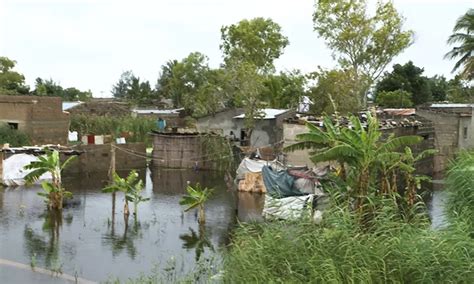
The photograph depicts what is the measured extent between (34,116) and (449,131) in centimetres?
2193

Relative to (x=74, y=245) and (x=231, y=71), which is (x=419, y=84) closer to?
(x=231, y=71)

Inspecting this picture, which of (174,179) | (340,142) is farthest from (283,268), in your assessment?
(174,179)

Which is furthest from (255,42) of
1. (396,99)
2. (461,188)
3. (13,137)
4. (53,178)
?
(461,188)

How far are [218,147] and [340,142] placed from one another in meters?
16.7

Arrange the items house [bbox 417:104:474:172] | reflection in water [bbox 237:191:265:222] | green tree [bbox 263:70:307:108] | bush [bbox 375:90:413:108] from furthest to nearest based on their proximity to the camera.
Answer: bush [bbox 375:90:413:108] < green tree [bbox 263:70:307:108] < house [bbox 417:104:474:172] < reflection in water [bbox 237:191:265:222]

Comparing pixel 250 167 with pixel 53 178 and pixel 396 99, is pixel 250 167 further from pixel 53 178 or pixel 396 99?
pixel 396 99

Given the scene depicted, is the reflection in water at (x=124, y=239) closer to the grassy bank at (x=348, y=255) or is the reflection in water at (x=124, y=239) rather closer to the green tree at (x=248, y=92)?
the grassy bank at (x=348, y=255)

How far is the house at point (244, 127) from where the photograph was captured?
3422 cm

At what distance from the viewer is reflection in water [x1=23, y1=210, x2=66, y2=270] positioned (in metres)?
14.3

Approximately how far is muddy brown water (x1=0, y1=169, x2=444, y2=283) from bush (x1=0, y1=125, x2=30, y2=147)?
412 cm

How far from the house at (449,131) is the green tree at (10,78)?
33880 millimetres

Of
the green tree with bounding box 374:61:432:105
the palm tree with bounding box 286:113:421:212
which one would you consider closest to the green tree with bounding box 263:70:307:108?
the green tree with bounding box 374:61:432:105

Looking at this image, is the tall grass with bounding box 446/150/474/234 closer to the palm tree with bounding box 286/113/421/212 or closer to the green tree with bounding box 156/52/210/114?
the palm tree with bounding box 286/113/421/212

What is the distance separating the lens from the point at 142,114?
45.8m
